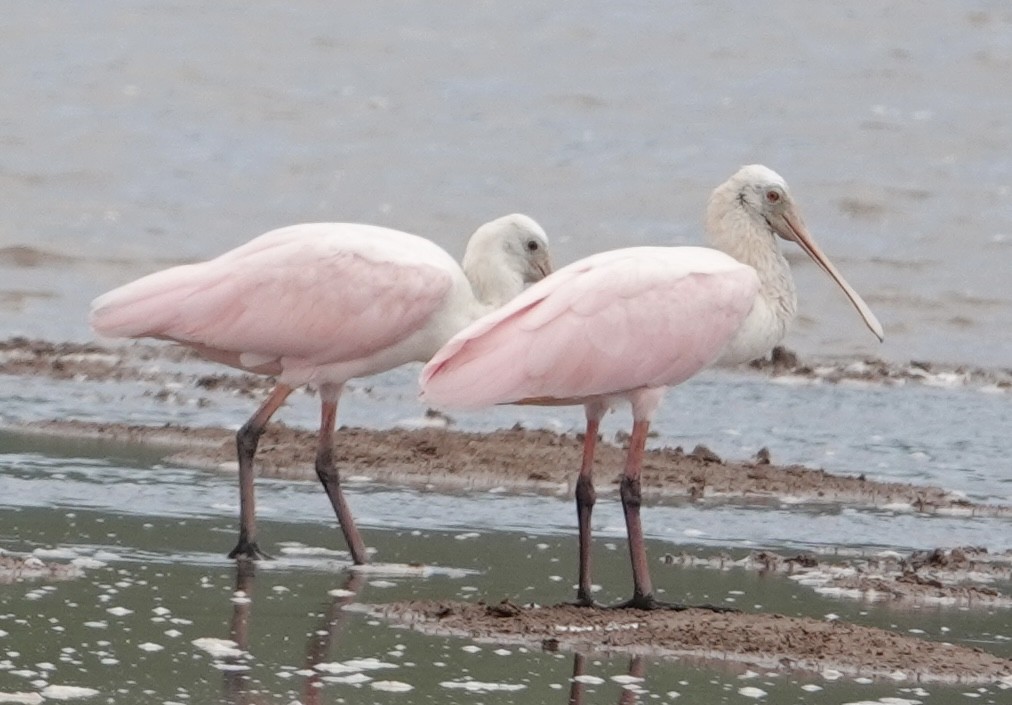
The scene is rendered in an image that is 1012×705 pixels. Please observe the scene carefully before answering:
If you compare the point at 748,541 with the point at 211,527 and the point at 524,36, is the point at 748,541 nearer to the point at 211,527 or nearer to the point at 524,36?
the point at 211,527

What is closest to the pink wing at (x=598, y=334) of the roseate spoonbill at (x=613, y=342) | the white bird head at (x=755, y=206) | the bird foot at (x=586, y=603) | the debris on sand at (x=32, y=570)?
the roseate spoonbill at (x=613, y=342)

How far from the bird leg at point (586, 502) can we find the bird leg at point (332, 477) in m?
0.88

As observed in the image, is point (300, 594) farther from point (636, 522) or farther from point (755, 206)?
point (755, 206)

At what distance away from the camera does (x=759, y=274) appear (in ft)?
30.3

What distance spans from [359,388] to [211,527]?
5000 mm

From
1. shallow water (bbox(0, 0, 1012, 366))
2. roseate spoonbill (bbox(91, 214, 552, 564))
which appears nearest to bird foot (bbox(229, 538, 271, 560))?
roseate spoonbill (bbox(91, 214, 552, 564))

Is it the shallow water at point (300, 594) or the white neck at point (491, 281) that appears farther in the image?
the white neck at point (491, 281)

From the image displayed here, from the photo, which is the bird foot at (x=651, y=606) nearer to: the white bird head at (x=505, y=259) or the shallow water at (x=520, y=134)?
the white bird head at (x=505, y=259)

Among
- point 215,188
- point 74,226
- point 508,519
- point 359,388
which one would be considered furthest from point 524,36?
point 508,519

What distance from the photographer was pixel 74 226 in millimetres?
21953

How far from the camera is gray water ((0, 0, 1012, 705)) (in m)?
Result: 7.26

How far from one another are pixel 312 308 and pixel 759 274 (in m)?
1.79

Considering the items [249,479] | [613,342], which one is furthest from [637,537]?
[249,479]

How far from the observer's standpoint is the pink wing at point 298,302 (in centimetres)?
934
